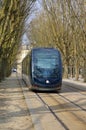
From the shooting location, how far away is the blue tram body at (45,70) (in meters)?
32.2

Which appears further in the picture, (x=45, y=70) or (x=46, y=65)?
(x=46, y=65)

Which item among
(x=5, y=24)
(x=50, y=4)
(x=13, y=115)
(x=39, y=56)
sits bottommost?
(x=13, y=115)

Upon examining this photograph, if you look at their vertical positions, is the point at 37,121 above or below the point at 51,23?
below

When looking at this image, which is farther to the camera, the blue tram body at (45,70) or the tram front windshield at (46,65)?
the tram front windshield at (46,65)

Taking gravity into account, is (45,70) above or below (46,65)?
below

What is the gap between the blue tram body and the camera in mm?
32250

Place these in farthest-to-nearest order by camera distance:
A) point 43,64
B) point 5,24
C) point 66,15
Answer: point 66,15 < point 5,24 < point 43,64

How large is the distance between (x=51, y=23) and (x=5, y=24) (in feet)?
84.7

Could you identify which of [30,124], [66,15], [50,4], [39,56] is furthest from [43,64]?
[50,4]

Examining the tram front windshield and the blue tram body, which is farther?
the tram front windshield

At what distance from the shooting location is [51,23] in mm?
63688

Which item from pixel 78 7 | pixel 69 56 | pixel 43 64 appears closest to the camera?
pixel 43 64

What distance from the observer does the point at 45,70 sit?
32594 millimetres

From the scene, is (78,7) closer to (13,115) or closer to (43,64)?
(43,64)
